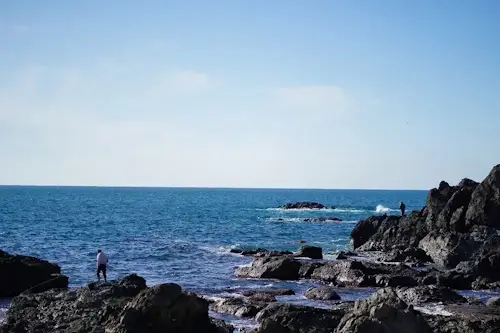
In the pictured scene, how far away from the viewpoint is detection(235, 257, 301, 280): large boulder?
40.3 meters

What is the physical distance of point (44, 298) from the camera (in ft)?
82.5

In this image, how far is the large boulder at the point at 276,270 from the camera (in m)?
40.3

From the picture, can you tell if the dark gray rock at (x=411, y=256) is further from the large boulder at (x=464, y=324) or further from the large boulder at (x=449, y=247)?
the large boulder at (x=464, y=324)

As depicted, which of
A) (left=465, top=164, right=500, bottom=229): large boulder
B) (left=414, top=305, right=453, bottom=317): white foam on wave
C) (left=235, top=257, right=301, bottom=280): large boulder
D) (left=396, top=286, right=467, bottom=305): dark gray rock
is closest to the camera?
(left=414, top=305, right=453, bottom=317): white foam on wave

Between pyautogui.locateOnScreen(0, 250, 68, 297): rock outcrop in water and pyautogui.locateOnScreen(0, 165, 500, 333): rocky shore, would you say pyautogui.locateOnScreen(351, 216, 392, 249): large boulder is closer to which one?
pyautogui.locateOnScreen(0, 165, 500, 333): rocky shore

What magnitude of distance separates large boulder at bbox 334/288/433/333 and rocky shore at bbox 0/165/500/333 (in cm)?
3

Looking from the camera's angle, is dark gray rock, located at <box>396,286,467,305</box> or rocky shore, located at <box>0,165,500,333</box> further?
dark gray rock, located at <box>396,286,467,305</box>

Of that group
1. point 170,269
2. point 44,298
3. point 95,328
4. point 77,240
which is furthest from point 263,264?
point 77,240

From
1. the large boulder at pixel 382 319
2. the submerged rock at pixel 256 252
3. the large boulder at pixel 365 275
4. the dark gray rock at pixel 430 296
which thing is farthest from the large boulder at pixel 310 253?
the large boulder at pixel 382 319

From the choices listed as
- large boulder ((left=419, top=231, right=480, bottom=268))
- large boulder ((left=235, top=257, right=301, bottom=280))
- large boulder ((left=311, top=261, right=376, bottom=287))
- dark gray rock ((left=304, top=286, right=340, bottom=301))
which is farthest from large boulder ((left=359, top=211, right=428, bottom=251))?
dark gray rock ((left=304, top=286, right=340, bottom=301))

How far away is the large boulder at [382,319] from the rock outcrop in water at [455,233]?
20477 millimetres

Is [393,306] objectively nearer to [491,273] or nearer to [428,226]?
[491,273]

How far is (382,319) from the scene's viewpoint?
52.7 feet

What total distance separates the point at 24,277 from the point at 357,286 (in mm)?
18823
